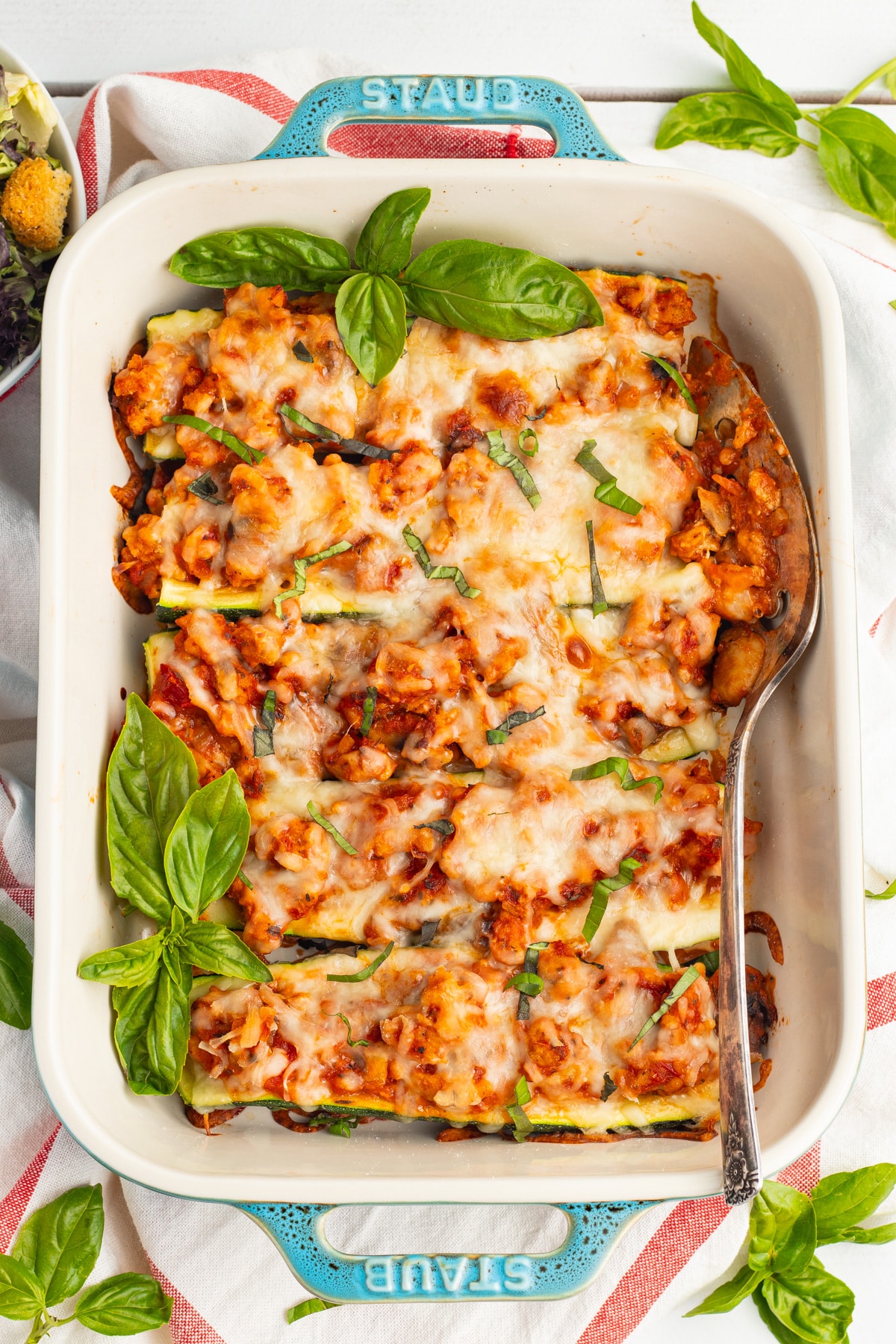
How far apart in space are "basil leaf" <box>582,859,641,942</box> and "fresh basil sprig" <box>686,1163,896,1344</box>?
94cm

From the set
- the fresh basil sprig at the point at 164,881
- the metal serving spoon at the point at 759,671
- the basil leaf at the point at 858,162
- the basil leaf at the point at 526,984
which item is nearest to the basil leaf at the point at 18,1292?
the fresh basil sprig at the point at 164,881

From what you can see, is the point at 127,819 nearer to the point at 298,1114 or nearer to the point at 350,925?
the point at 350,925

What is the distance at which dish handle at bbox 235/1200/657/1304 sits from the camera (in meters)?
2.36

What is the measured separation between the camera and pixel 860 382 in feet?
9.78

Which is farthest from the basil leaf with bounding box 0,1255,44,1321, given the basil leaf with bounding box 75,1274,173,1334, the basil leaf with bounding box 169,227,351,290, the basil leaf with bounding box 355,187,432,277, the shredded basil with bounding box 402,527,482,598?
the basil leaf with bounding box 355,187,432,277

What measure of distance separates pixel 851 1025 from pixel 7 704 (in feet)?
7.19

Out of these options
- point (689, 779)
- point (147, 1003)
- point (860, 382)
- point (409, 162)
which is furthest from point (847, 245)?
point (147, 1003)

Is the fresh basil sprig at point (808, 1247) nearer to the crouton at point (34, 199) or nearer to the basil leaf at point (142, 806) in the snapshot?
the basil leaf at point (142, 806)

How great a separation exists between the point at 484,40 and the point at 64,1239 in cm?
331

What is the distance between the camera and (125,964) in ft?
7.66

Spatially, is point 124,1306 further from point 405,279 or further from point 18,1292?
point 405,279

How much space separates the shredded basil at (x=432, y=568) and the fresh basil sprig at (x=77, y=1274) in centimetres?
174

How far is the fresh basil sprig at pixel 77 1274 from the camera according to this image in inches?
106

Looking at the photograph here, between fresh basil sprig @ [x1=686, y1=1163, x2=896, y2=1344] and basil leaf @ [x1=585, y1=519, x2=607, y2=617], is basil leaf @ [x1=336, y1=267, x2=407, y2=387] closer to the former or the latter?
basil leaf @ [x1=585, y1=519, x2=607, y2=617]
